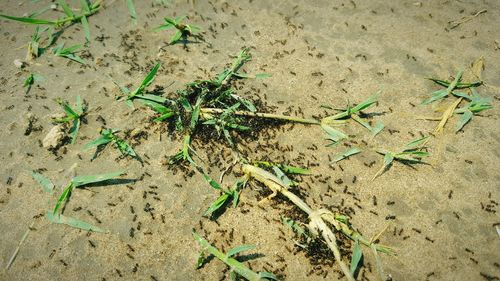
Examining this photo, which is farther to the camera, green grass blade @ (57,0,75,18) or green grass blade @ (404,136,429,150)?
green grass blade @ (57,0,75,18)

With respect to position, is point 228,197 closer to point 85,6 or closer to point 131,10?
point 131,10

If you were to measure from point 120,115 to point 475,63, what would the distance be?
14.8ft

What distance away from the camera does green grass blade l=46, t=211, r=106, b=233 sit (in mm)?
3217

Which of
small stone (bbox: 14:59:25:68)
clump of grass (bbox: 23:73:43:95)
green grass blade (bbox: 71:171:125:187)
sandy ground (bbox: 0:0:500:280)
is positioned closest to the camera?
sandy ground (bbox: 0:0:500:280)

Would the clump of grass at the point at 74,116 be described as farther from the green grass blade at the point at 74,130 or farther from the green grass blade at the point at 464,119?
the green grass blade at the point at 464,119

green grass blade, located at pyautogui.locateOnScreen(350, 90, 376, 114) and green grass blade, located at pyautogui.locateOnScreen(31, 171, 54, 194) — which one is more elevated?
green grass blade, located at pyautogui.locateOnScreen(350, 90, 376, 114)

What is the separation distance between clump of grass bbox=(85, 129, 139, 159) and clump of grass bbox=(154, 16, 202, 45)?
170 cm

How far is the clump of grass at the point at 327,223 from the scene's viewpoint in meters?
2.90

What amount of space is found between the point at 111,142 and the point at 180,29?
194cm

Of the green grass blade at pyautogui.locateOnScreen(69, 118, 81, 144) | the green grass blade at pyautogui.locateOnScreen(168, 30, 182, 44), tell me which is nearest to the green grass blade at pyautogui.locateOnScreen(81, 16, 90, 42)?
the green grass blade at pyautogui.locateOnScreen(168, 30, 182, 44)

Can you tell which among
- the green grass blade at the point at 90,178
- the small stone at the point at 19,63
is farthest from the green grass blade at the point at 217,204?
the small stone at the point at 19,63

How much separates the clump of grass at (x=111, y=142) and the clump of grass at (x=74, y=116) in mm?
281

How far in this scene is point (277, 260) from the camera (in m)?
3.02

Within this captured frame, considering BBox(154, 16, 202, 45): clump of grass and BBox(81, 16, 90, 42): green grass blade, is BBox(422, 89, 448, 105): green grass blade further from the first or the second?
BBox(81, 16, 90, 42): green grass blade
